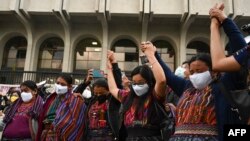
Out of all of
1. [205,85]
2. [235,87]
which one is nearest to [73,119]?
[205,85]

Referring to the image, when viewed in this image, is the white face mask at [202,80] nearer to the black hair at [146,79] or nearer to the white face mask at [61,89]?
the black hair at [146,79]

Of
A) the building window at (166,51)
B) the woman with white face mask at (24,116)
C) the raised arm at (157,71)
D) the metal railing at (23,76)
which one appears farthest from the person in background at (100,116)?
the building window at (166,51)

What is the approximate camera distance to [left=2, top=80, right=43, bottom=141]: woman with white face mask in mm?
5074

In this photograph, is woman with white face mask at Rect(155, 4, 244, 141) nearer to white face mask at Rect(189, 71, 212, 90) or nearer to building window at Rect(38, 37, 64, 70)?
white face mask at Rect(189, 71, 212, 90)

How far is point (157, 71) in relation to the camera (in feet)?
11.0

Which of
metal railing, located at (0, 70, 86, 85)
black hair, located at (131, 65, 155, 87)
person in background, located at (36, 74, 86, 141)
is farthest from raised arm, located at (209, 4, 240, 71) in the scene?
metal railing, located at (0, 70, 86, 85)

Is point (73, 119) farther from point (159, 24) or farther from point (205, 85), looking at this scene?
point (159, 24)

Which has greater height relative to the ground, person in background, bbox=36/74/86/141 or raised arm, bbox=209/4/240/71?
raised arm, bbox=209/4/240/71

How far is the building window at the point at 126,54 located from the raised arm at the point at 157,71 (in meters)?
13.3

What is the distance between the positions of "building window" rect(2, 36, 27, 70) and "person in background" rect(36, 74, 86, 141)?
13.2 m

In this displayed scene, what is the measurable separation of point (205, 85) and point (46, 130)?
2883 mm

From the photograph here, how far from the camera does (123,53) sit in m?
17.2

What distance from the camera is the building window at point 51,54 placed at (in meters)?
→ 17.4

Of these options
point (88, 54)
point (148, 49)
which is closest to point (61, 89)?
point (148, 49)
